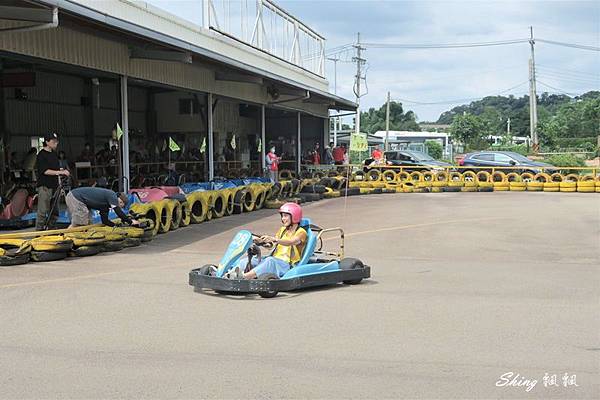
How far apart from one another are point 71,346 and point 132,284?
2.80 meters

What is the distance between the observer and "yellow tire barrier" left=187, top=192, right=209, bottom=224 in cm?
1572

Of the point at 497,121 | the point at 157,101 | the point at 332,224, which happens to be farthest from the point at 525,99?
the point at 332,224

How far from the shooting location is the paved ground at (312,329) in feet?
16.0

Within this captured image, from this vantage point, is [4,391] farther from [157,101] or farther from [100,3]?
[157,101]

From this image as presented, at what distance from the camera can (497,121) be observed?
5148 inches

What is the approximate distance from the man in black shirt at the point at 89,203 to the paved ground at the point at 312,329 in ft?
2.63

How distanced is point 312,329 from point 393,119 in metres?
131

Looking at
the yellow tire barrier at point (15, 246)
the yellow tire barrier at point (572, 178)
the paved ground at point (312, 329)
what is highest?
the yellow tire barrier at point (572, 178)

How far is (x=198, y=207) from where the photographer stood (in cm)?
1617

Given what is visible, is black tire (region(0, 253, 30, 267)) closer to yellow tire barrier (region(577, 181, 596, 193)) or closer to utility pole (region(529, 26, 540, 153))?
yellow tire barrier (region(577, 181, 596, 193))

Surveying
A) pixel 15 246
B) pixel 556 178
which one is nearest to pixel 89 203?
pixel 15 246

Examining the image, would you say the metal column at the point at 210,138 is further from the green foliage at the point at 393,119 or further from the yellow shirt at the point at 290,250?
the green foliage at the point at 393,119

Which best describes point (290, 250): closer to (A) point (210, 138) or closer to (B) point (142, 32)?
(B) point (142, 32)

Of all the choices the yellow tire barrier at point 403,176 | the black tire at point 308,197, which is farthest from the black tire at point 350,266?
the yellow tire barrier at point 403,176
